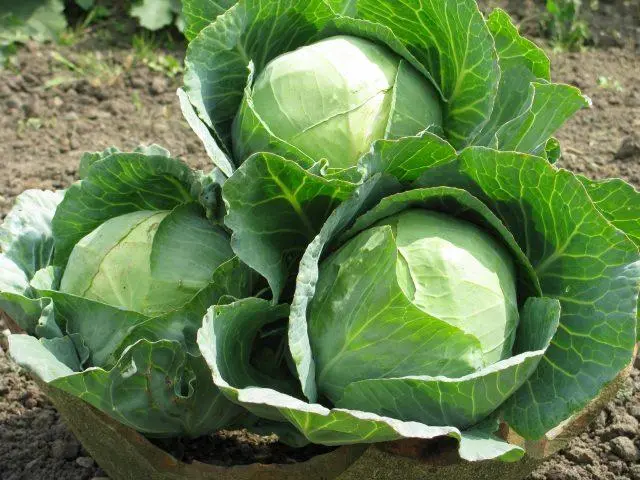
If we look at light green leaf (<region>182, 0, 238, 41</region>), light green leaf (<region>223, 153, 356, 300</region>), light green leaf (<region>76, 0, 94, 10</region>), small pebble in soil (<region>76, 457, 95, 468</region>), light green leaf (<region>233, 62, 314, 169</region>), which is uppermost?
light green leaf (<region>182, 0, 238, 41</region>)

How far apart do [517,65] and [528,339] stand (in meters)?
0.88

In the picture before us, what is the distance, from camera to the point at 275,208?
238cm

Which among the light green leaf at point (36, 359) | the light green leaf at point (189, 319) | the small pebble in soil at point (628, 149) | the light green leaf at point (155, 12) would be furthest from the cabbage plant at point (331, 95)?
the light green leaf at point (155, 12)

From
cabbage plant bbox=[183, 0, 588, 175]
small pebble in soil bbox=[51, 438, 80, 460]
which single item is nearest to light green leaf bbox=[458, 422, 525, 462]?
cabbage plant bbox=[183, 0, 588, 175]

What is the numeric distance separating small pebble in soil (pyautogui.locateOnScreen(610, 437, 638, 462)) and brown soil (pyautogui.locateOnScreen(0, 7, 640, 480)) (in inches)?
4.2

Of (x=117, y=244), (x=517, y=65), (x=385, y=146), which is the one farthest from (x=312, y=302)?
(x=517, y=65)

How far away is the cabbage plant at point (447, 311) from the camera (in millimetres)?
2094

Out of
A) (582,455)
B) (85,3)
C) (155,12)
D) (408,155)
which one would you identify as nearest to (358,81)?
(408,155)

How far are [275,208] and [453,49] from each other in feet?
2.20

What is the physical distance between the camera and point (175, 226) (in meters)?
2.56

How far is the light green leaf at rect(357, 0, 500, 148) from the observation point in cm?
248

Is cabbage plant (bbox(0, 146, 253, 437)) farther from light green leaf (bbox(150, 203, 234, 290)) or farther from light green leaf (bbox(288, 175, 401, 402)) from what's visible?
light green leaf (bbox(288, 175, 401, 402))

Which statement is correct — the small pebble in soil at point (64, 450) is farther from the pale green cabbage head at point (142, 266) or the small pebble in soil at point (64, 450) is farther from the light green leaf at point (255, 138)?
the light green leaf at point (255, 138)

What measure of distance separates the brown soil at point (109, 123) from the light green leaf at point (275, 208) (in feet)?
3.96
